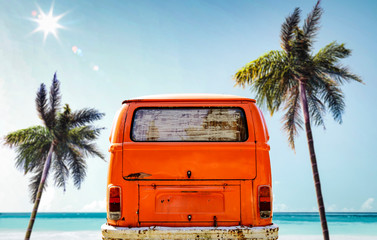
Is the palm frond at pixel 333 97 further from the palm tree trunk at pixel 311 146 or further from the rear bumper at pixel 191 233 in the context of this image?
the rear bumper at pixel 191 233

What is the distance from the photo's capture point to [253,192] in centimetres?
521

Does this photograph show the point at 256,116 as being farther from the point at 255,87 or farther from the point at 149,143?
the point at 255,87

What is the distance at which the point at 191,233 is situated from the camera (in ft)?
16.4

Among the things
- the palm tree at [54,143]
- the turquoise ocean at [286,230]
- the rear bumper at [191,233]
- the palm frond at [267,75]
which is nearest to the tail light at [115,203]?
the rear bumper at [191,233]

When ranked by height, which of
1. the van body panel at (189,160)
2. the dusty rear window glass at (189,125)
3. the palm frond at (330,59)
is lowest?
the van body panel at (189,160)

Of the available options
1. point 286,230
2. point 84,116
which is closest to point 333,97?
point 84,116

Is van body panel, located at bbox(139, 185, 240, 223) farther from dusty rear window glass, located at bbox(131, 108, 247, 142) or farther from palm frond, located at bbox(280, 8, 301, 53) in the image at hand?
palm frond, located at bbox(280, 8, 301, 53)

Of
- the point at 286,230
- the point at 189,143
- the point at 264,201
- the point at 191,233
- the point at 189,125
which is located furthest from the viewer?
the point at 286,230

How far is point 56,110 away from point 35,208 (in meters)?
5.50

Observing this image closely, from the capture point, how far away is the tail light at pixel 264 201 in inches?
205

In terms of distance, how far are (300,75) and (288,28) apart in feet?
7.03

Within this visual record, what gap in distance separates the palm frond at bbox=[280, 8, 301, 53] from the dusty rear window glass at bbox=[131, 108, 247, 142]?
1294 centimetres

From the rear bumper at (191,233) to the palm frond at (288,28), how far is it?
45.1 feet

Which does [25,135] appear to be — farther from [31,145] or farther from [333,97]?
[333,97]
